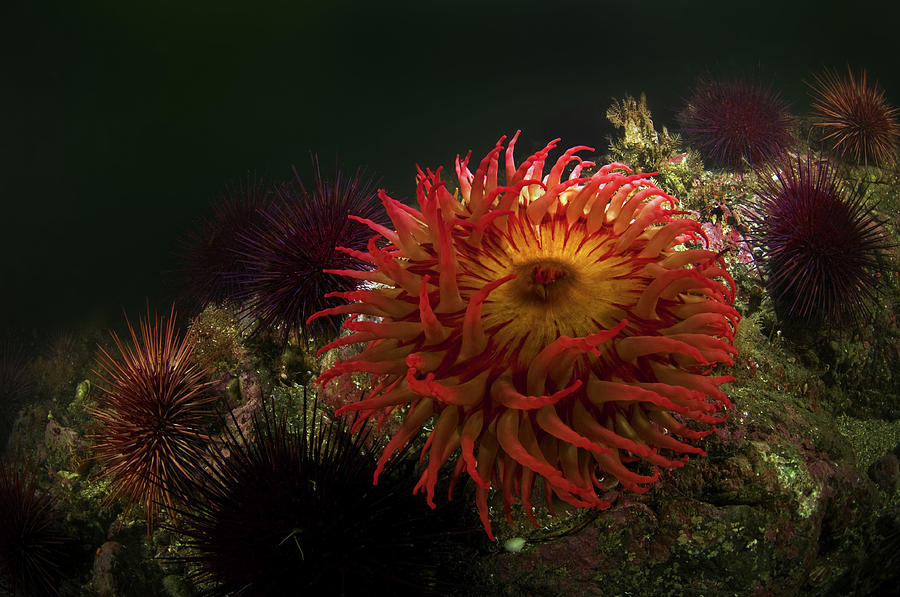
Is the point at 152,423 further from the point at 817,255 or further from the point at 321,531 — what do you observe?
the point at 817,255

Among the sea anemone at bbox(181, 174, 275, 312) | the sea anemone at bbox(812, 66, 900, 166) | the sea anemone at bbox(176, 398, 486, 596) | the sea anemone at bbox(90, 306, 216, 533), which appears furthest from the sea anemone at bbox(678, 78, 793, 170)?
the sea anemone at bbox(90, 306, 216, 533)

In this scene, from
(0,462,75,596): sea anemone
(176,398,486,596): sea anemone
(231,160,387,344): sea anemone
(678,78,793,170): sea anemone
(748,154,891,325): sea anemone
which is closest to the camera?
(176,398,486,596): sea anemone

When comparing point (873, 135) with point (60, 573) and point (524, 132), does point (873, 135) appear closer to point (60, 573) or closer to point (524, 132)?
point (524, 132)

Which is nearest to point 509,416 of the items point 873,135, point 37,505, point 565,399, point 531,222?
point 565,399

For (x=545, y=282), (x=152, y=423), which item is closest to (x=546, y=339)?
(x=545, y=282)

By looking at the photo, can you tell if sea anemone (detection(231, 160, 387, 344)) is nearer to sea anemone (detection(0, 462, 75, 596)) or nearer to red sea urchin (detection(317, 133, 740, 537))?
red sea urchin (detection(317, 133, 740, 537))

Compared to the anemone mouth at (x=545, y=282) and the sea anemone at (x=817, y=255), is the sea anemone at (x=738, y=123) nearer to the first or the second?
the sea anemone at (x=817, y=255)

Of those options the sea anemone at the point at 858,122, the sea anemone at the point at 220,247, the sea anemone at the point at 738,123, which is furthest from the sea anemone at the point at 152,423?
the sea anemone at the point at 858,122
